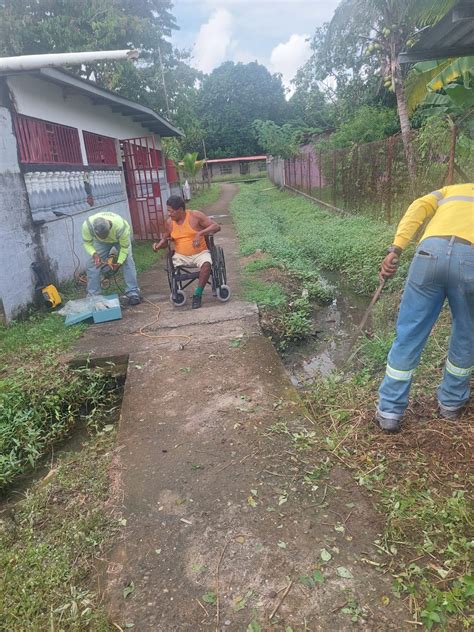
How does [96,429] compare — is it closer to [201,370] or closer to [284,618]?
[201,370]

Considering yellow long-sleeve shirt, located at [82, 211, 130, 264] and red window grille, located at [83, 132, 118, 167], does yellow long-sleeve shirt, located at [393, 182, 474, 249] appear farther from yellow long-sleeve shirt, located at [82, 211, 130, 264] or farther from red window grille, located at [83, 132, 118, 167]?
red window grille, located at [83, 132, 118, 167]

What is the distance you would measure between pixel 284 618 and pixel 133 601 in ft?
2.12

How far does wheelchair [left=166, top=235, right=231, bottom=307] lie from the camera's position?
18.8ft

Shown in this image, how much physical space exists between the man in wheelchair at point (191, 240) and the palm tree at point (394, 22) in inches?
113

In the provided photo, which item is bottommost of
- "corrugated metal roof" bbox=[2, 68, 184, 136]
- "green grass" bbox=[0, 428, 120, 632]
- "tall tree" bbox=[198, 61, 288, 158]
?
"green grass" bbox=[0, 428, 120, 632]

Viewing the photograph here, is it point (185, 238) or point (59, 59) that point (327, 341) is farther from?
point (59, 59)

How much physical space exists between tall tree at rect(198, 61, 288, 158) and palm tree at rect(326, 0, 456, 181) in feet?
102

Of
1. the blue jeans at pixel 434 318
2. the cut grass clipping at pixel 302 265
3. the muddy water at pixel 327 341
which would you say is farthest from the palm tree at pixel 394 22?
the blue jeans at pixel 434 318

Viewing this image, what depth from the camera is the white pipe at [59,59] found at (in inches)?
187

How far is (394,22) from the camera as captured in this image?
1034 cm

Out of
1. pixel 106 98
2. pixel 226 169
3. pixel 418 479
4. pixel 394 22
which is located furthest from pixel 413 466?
pixel 226 169

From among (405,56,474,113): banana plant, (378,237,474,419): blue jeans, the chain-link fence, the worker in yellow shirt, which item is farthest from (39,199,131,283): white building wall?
(405,56,474,113): banana plant

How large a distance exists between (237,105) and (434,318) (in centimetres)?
4818

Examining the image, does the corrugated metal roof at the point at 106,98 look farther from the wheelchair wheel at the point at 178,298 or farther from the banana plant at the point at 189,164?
the banana plant at the point at 189,164
